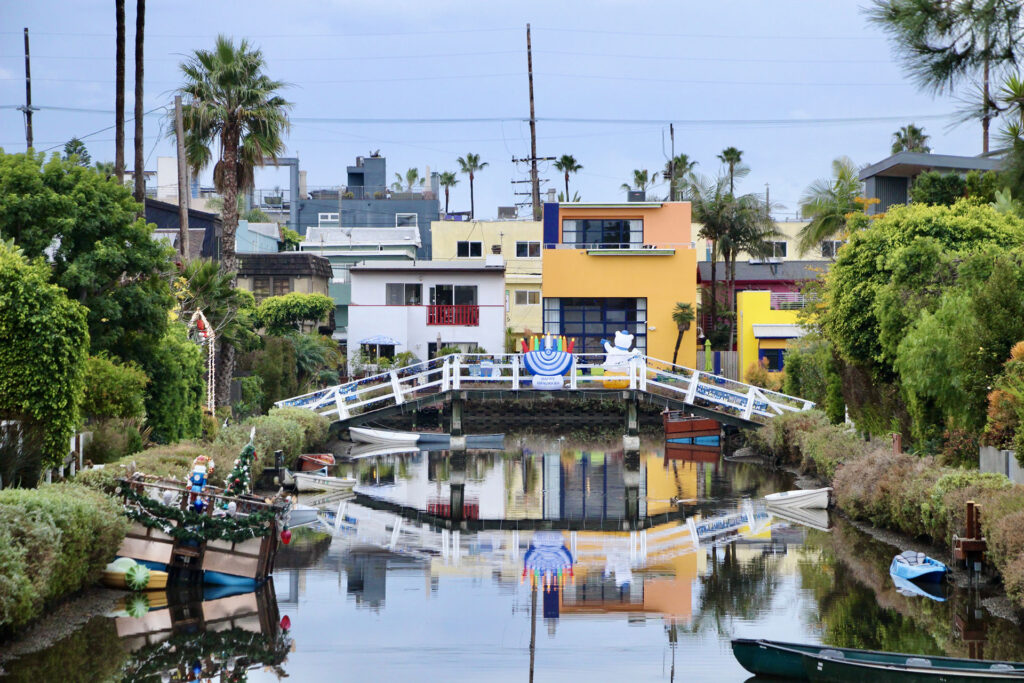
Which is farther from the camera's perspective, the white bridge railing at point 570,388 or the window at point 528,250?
the window at point 528,250

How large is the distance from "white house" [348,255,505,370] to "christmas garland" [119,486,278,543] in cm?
3575

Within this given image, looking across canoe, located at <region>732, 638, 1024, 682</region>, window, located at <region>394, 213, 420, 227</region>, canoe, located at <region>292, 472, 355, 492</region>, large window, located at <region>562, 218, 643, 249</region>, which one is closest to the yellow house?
large window, located at <region>562, 218, 643, 249</region>

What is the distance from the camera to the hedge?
14.8 metres

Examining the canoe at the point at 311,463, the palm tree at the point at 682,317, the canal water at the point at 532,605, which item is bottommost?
the canal water at the point at 532,605

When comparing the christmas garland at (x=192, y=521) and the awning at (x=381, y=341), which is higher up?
the awning at (x=381, y=341)

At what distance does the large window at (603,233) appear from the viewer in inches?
2222

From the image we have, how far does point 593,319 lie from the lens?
185 ft

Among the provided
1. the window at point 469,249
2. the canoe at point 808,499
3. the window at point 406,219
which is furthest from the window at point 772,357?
the window at point 406,219

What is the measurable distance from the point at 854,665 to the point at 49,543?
9942 millimetres

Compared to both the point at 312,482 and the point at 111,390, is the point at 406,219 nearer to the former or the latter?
the point at 312,482

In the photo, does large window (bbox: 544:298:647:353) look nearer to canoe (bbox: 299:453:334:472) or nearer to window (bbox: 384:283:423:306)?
window (bbox: 384:283:423:306)

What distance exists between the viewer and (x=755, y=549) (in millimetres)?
23938

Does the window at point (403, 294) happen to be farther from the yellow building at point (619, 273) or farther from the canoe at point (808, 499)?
the canoe at point (808, 499)

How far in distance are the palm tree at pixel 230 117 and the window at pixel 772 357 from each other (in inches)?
1008
